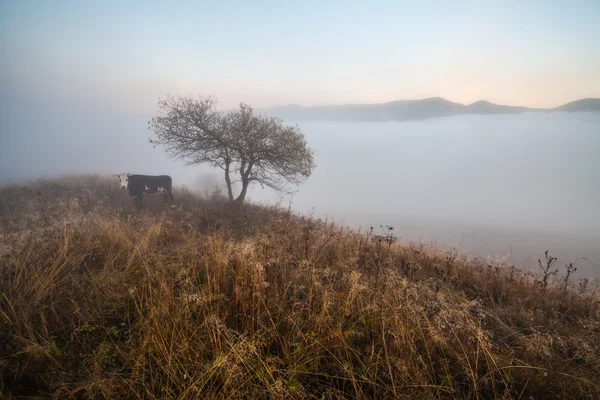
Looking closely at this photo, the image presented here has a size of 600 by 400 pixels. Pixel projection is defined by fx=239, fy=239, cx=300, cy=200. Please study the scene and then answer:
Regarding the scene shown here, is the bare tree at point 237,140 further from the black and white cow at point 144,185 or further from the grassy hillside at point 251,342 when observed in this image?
the grassy hillside at point 251,342

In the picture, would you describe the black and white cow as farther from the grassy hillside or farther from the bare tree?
the grassy hillside

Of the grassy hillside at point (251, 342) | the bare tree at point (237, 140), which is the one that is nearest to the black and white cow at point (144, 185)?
the bare tree at point (237, 140)

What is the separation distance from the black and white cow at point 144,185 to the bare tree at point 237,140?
230 cm

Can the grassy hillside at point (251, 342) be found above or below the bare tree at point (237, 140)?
below

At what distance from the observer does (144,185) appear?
16.0 m

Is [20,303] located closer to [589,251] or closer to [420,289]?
[420,289]

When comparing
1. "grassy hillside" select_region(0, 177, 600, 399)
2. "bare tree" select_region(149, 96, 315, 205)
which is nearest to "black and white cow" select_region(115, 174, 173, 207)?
"bare tree" select_region(149, 96, 315, 205)

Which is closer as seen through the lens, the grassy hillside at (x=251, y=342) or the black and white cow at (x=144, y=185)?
the grassy hillside at (x=251, y=342)

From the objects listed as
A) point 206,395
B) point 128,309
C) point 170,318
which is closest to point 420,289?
point 206,395

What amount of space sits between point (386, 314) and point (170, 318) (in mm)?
2604

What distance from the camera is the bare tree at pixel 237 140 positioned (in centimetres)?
1775

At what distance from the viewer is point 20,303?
Answer: 10.3 ft

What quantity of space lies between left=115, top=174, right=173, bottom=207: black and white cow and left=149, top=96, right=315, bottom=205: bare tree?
7.54ft

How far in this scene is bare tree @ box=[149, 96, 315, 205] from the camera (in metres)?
17.8
